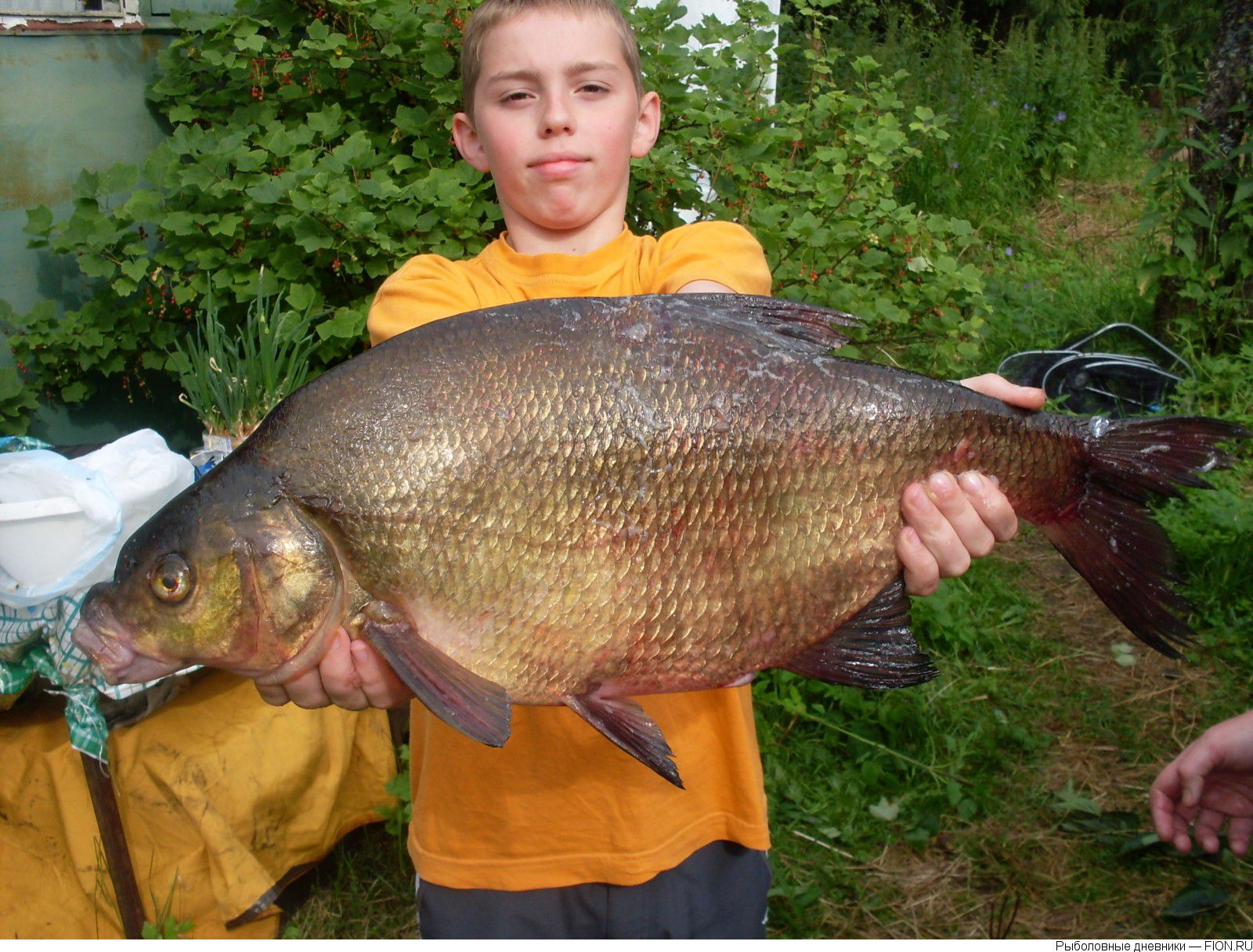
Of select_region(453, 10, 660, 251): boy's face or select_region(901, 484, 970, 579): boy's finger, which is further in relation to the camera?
→ select_region(453, 10, 660, 251): boy's face

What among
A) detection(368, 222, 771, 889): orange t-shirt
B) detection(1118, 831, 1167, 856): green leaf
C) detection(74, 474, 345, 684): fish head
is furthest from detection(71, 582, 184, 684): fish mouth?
detection(1118, 831, 1167, 856): green leaf

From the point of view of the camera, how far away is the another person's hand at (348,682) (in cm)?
168

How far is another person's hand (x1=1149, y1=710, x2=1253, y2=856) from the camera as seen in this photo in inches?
79.0

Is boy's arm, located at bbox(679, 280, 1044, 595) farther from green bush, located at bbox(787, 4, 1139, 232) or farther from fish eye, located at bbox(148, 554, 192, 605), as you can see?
green bush, located at bbox(787, 4, 1139, 232)

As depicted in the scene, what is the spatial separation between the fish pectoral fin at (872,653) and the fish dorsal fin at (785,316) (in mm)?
446

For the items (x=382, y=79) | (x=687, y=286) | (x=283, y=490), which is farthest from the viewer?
(x=382, y=79)

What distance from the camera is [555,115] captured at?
6.45 feet

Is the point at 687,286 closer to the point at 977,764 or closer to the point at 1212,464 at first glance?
the point at 1212,464

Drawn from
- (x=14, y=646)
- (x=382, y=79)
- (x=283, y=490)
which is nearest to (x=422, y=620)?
(x=283, y=490)

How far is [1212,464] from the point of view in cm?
179

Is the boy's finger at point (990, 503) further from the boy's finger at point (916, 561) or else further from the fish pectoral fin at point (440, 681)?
the fish pectoral fin at point (440, 681)

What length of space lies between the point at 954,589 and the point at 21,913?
11.3ft

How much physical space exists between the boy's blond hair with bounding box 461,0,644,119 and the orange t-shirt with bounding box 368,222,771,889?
1.32ft

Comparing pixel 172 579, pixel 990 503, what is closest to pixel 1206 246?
pixel 990 503
